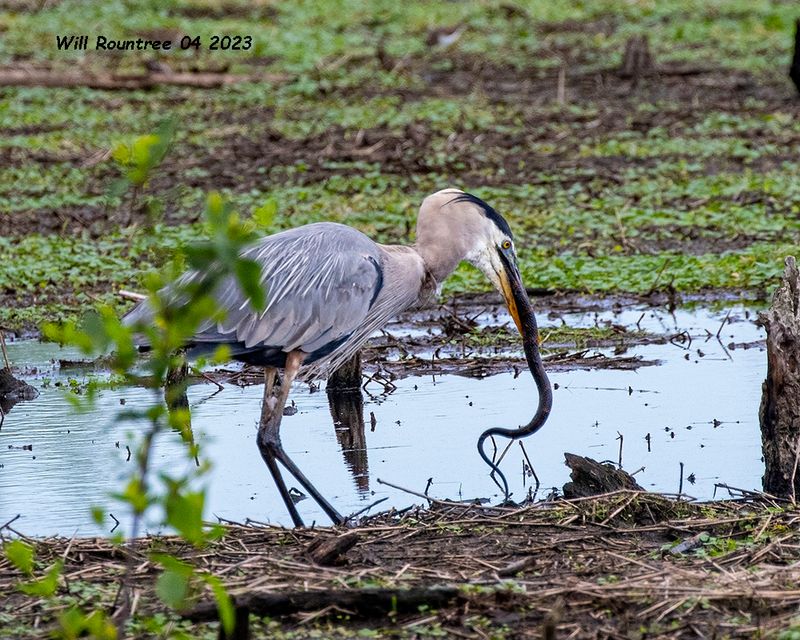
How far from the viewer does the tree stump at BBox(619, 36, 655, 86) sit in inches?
777

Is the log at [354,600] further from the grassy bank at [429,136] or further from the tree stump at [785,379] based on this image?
the grassy bank at [429,136]

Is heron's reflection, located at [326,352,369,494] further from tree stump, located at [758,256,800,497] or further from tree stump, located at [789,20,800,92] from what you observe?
tree stump, located at [789,20,800,92]

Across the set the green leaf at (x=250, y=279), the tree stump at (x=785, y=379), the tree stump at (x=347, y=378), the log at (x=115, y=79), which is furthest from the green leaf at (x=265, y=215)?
the log at (x=115, y=79)

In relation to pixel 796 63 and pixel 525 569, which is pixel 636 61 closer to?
pixel 796 63

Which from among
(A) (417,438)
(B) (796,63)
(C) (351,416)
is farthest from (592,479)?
(B) (796,63)

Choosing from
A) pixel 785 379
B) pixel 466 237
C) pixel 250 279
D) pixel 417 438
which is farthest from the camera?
pixel 417 438

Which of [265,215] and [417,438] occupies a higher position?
[265,215]

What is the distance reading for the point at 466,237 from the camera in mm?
7129

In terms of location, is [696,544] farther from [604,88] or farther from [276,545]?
[604,88]

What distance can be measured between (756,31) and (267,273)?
19263mm

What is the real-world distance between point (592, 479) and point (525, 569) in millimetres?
1116

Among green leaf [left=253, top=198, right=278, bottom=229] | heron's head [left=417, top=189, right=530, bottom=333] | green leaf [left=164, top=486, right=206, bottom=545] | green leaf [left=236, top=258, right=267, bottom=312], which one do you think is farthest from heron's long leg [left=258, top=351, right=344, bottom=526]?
green leaf [left=236, top=258, right=267, bottom=312]

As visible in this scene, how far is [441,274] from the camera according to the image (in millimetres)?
7230

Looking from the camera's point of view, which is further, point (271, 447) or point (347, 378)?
point (347, 378)
